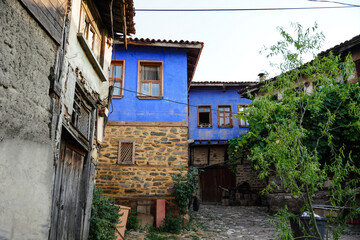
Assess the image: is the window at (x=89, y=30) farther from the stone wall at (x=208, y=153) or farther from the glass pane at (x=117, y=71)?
the stone wall at (x=208, y=153)

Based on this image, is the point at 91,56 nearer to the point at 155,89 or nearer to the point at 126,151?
the point at 126,151

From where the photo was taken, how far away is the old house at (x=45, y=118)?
2.62 meters

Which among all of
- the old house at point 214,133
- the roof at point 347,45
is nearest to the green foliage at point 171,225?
the old house at point 214,133

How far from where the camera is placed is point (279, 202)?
420 inches

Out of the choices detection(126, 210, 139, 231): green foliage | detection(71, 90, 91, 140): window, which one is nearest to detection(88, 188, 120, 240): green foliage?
detection(71, 90, 91, 140): window

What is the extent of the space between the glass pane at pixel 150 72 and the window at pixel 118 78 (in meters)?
0.69

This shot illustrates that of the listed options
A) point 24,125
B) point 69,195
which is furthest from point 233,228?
point 24,125

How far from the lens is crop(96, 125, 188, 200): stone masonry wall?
339 inches

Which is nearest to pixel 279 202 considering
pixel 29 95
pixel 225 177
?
pixel 225 177

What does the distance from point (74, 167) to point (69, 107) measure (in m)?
1.15

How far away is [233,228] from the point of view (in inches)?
330

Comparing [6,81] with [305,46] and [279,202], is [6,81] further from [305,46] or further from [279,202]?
[279,202]

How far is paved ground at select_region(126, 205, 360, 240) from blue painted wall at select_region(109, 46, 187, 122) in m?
3.39

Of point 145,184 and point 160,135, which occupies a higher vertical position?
point 160,135
